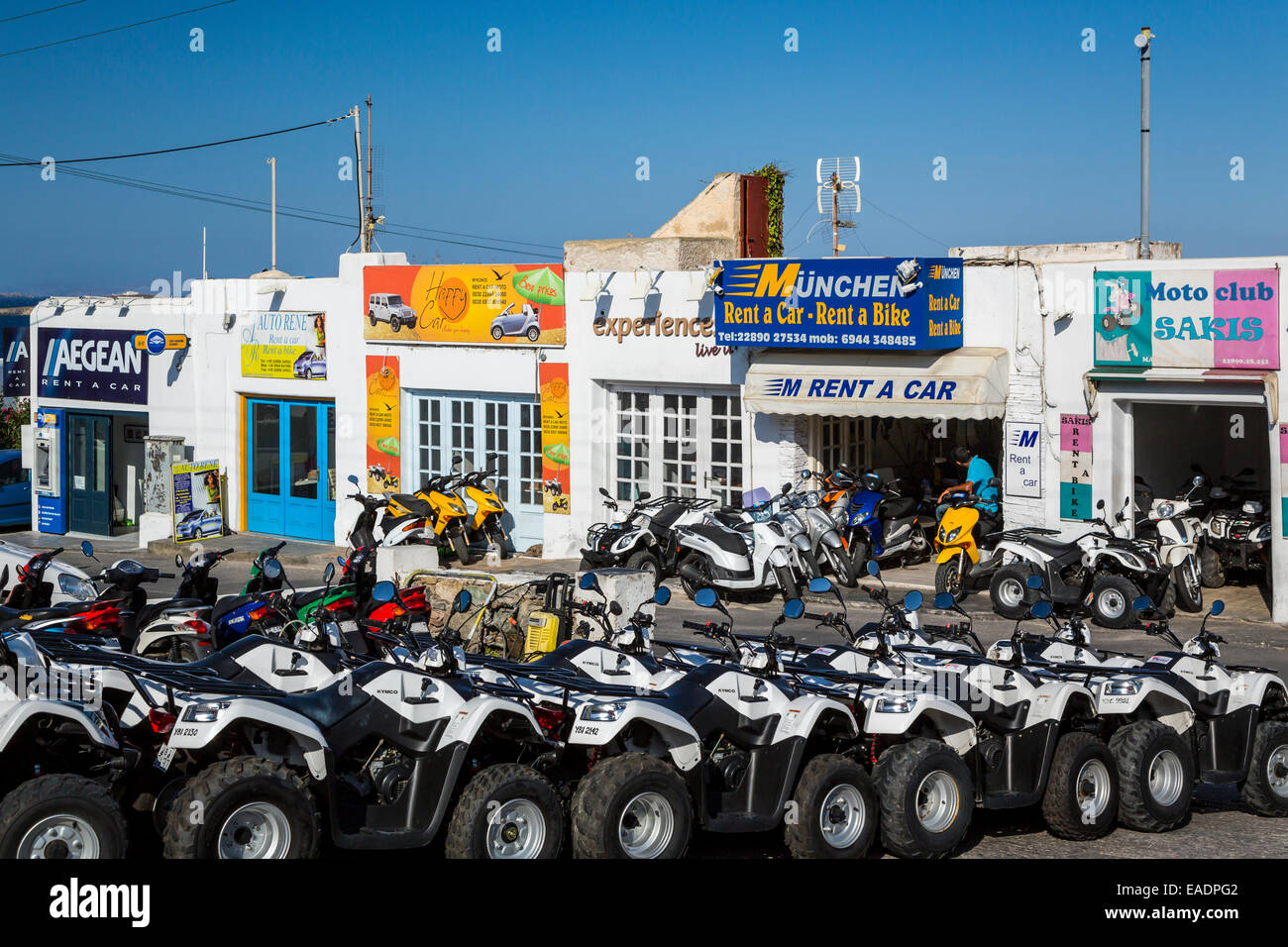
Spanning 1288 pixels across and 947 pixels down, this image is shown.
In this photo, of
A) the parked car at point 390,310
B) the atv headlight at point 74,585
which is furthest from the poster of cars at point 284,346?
the atv headlight at point 74,585

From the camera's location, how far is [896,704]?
26.3 ft

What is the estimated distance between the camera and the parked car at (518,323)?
67.3 feet

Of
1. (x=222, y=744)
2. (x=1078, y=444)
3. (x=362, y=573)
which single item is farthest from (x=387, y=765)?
(x=1078, y=444)

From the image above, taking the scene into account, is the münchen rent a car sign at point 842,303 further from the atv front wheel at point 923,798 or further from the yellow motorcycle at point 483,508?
the atv front wheel at point 923,798

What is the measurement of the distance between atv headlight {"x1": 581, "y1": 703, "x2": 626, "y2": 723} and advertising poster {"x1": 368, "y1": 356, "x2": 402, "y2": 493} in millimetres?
15184

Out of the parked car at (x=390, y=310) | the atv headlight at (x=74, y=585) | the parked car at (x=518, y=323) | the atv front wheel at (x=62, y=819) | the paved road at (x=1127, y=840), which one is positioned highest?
the parked car at (x=390, y=310)

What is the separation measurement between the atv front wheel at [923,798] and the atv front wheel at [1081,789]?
0.63 metres

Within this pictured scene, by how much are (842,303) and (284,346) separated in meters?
9.45

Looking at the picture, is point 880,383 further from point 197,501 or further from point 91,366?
point 91,366

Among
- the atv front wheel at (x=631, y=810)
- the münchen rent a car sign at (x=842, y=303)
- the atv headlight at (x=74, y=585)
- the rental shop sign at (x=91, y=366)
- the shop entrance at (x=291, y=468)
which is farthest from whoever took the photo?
the rental shop sign at (x=91, y=366)

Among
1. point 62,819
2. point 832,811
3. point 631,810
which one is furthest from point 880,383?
point 62,819

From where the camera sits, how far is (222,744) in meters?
6.66

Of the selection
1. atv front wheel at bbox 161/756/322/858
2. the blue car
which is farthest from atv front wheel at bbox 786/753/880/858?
the blue car
